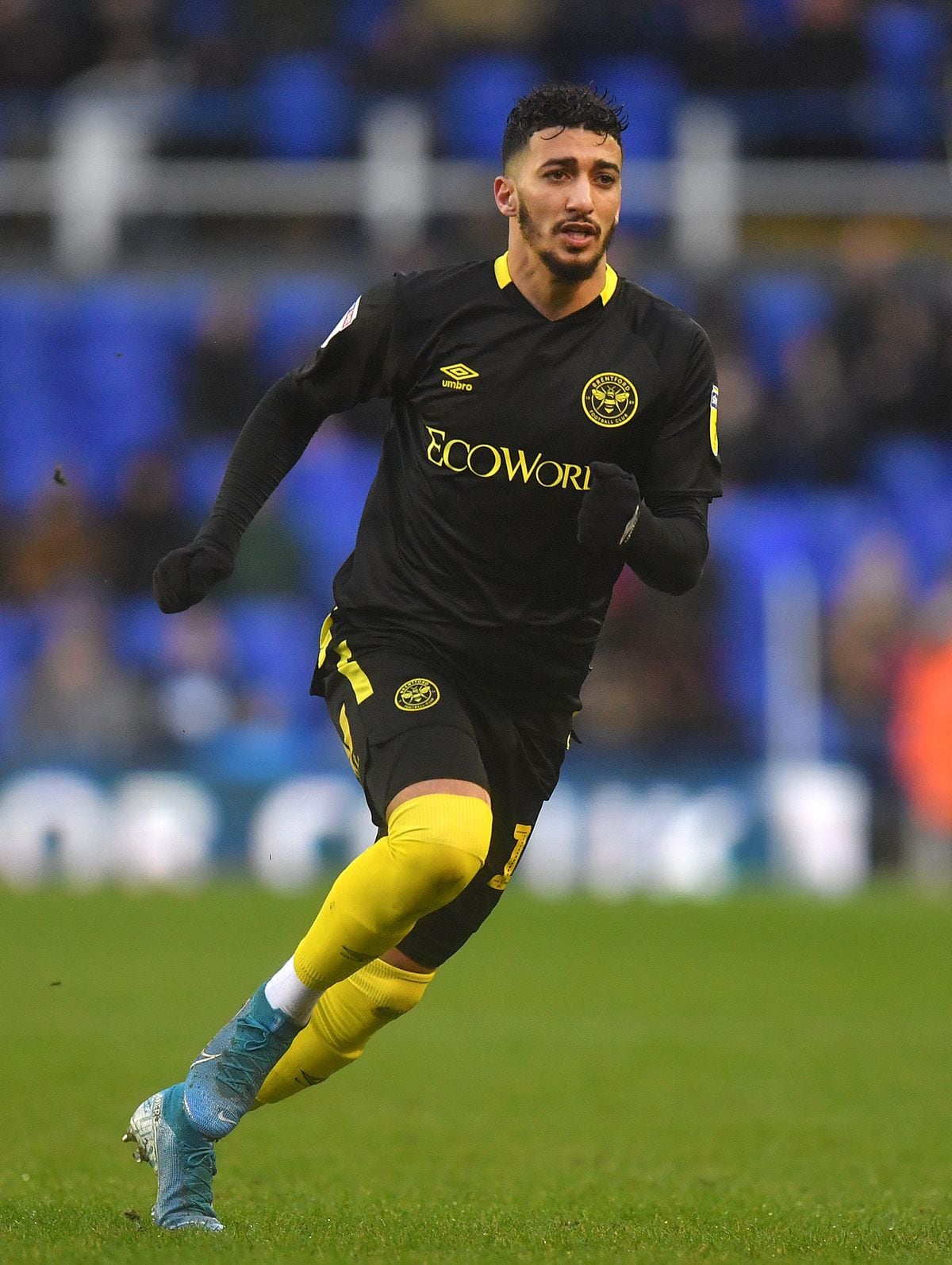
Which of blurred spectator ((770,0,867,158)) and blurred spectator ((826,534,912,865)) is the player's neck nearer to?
blurred spectator ((826,534,912,865))

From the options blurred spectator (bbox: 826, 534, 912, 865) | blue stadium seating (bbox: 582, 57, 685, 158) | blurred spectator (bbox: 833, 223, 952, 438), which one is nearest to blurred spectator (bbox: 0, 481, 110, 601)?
blurred spectator (bbox: 826, 534, 912, 865)

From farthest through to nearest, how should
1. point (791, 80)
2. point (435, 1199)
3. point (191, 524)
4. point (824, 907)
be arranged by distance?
point (791, 80) < point (191, 524) < point (824, 907) < point (435, 1199)

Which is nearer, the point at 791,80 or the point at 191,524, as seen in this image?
the point at 191,524

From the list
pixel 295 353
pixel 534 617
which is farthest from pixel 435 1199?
pixel 295 353

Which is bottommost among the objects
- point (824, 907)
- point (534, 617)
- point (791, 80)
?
point (824, 907)

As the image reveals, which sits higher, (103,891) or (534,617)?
(534,617)

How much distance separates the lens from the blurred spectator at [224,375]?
1652 cm

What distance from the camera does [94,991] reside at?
10.7 m

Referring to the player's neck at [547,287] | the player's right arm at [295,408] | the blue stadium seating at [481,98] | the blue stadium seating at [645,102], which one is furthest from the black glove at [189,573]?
the blue stadium seating at [481,98]

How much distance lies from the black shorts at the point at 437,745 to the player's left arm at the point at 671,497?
1.84ft

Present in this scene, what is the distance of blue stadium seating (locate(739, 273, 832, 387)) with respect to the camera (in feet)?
56.8

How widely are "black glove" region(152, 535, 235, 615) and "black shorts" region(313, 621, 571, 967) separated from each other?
0.42 meters

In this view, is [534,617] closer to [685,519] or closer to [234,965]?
[685,519]

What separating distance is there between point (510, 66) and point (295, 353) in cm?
410
